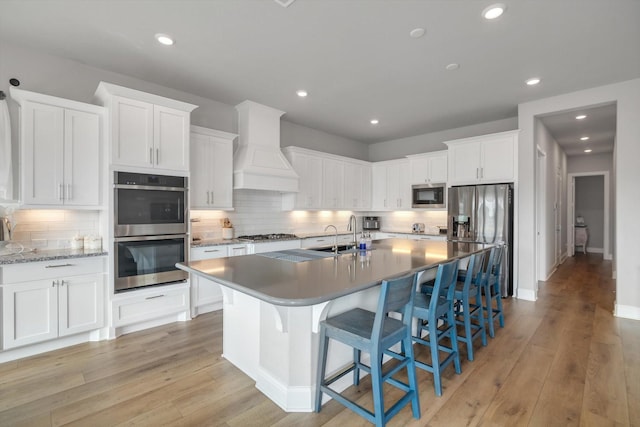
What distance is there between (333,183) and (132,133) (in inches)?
138

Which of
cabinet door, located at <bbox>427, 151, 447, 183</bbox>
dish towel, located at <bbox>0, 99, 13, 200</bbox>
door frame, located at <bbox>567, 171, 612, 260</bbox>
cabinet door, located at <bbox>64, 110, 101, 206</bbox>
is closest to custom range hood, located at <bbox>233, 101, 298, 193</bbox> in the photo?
cabinet door, located at <bbox>64, 110, 101, 206</bbox>

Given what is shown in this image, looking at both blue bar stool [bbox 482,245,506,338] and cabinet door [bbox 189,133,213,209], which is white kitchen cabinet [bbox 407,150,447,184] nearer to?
blue bar stool [bbox 482,245,506,338]

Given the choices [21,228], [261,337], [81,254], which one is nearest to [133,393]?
[261,337]

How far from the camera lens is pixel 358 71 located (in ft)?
11.6

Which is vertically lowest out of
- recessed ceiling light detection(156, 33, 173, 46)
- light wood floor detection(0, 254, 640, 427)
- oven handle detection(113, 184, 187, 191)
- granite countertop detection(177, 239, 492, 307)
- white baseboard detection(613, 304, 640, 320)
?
light wood floor detection(0, 254, 640, 427)

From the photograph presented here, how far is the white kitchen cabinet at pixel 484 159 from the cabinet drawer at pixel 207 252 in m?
3.85

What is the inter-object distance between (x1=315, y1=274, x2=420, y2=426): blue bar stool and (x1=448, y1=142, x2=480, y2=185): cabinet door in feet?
12.2

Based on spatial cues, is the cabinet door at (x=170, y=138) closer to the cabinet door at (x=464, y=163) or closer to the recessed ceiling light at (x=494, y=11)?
the recessed ceiling light at (x=494, y=11)

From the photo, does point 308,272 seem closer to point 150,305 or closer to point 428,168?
point 150,305

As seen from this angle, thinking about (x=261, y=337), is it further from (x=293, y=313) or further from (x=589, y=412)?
(x=589, y=412)

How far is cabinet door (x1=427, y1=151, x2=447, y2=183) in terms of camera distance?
18.2 feet

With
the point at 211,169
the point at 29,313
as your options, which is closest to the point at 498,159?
the point at 211,169

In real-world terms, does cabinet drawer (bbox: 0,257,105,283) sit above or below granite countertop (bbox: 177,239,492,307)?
below

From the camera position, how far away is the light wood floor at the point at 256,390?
194 cm
